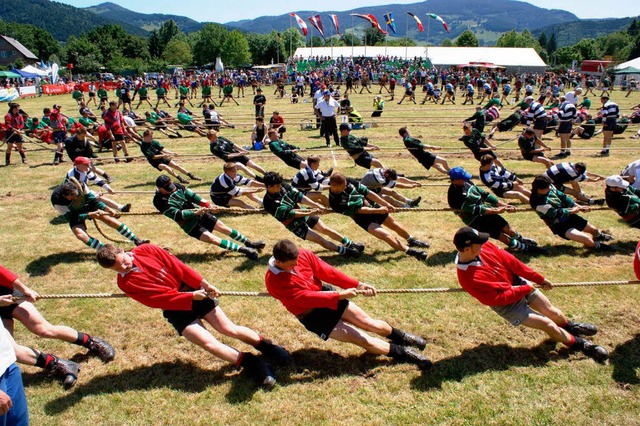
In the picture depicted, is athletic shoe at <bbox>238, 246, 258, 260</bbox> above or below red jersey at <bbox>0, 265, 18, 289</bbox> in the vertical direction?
below

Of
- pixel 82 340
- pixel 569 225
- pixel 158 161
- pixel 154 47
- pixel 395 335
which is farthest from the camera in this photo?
pixel 154 47

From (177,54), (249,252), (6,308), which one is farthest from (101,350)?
(177,54)

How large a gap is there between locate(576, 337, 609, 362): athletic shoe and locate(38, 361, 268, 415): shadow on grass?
357 cm

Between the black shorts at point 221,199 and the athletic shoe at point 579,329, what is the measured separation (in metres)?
6.34

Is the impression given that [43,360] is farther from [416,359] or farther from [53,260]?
[416,359]

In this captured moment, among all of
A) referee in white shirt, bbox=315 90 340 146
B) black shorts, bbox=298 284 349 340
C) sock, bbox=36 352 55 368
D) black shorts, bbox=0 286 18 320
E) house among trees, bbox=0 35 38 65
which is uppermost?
house among trees, bbox=0 35 38 65

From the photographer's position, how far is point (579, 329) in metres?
5.15

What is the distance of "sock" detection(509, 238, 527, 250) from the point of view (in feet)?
24.2

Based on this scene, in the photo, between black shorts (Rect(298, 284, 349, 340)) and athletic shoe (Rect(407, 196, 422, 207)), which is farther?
athletic shoe (Rect(407, 196, 422, 207))

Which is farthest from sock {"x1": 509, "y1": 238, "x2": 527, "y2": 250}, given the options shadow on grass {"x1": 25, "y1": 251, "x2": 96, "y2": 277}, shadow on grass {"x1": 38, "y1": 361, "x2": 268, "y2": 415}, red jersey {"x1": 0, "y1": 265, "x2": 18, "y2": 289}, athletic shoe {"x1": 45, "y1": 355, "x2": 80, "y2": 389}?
shadow on grass {"x1": 25, "y1": 251, "x2": 96, "y2": 277}

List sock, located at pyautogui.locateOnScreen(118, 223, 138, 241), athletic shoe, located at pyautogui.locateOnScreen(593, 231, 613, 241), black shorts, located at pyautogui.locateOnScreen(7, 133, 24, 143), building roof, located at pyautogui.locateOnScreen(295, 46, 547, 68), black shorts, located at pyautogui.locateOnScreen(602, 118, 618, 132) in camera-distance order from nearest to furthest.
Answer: athletic shoe, located at pyautogui.locateOnScreen(593, 231, 613, 241), sock, located at pyautogui.locateOnScreen(118, 223, 138, 241), black shorts, located at pyautogui.locateOnScreen(602, 118, 618, 132), black shorts, located at pyautogui.locateOnScreen(7, 133, 24, 143), building roof, located at pyautogui.locateOnScreen(295, 46, 547, 68)

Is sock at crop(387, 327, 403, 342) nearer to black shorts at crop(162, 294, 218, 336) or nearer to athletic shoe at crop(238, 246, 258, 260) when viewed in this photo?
black shorts at crop(162, 294, 218, 336)

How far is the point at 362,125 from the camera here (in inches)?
781

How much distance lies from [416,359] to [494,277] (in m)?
1.21
